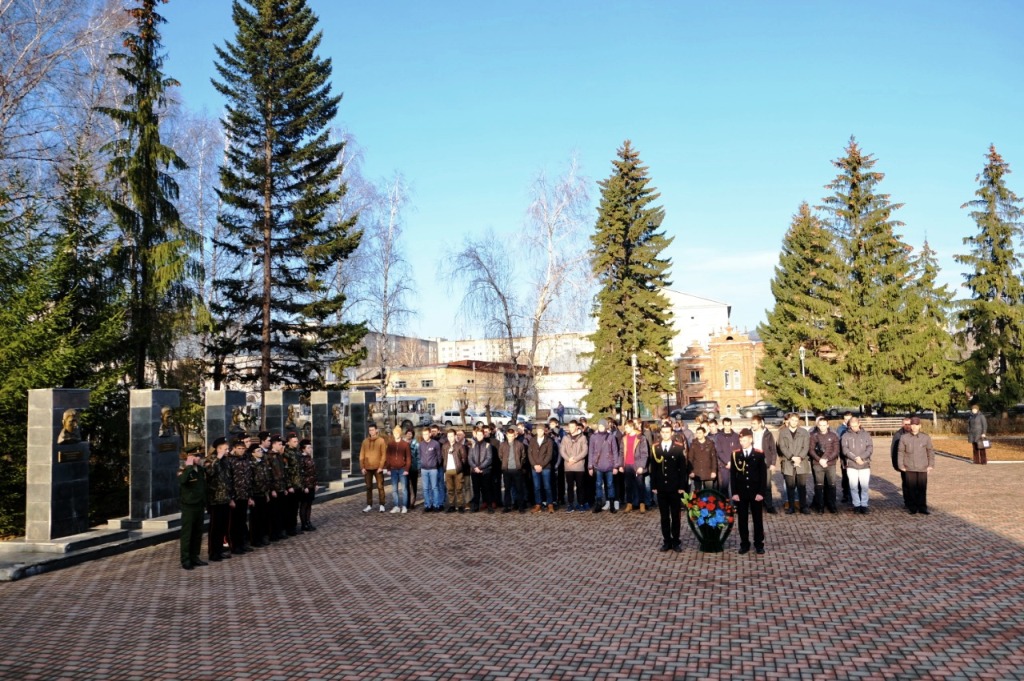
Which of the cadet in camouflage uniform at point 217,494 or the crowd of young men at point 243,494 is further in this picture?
the cadet in camouflage uniform at point 217,494

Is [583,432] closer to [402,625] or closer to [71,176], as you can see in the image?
[402,625]

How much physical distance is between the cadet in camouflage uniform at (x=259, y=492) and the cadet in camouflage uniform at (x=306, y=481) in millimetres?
1097

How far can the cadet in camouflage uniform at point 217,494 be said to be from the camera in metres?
12.1

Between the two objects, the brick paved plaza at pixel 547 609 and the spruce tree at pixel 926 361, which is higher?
the spruce tree at pixel 926 361

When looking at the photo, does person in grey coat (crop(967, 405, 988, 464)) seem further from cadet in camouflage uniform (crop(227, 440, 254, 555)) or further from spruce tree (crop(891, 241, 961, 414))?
cadet in camouflage uniform (crop(227, 440, 254, 555))

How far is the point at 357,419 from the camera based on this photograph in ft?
84.1

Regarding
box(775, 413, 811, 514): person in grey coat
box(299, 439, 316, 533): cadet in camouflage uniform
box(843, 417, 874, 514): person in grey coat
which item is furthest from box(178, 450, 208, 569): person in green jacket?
box(843, 417, 874, 514): person in grey coat

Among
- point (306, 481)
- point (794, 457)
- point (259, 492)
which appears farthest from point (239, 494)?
point (794, 457)

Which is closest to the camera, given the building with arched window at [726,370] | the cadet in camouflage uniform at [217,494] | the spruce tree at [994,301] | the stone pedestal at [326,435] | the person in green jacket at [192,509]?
the person in green jacket at [192,509]

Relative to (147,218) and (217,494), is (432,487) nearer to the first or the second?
(217,494)

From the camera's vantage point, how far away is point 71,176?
20516 millimetres

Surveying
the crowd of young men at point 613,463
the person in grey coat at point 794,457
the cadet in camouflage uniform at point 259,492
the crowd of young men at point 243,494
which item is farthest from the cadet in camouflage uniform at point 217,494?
the person in grey coat at point 794,457

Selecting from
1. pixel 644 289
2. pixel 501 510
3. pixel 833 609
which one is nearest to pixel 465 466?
pixel 501 510

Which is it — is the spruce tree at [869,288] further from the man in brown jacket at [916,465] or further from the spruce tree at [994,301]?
the man in brown jacket at [916,465]
